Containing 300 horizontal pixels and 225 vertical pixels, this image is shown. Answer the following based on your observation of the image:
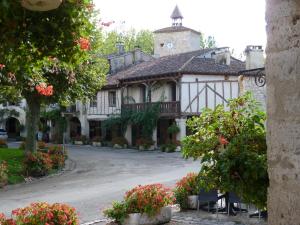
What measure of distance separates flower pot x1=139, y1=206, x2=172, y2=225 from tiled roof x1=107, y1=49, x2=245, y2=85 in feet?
73.4

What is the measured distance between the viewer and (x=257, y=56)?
19656 millimetres

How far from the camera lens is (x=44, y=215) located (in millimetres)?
7516

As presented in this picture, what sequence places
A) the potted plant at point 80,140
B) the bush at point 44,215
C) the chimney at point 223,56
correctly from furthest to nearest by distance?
the potted plant at point 80,140 → the chimney at point 223,56 → the bush at point 44,215

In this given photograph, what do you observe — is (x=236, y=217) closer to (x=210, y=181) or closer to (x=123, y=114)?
(x=210, y=181)

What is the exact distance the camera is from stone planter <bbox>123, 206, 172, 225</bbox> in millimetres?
9266

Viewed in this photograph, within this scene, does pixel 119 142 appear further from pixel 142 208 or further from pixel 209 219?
pixel 142 208

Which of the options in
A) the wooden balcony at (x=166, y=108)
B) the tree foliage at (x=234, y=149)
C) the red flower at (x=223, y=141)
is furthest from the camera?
the wooden balcony at (x=166, y=108)

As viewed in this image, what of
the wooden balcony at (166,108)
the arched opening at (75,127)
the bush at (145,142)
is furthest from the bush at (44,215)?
the arched opening at (75,127)

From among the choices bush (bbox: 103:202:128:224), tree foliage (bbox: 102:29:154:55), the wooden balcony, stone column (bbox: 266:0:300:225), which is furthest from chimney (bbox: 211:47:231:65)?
stone column (bbox: 266:0:300:225)

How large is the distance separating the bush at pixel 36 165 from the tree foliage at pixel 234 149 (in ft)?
51.4

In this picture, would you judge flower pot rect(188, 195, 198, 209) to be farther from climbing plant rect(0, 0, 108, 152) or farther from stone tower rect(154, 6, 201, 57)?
stone tower rect(154, 6, 201, 57)

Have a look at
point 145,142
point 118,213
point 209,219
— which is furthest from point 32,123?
point 209,219

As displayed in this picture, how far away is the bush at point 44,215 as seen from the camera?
7.40 metres

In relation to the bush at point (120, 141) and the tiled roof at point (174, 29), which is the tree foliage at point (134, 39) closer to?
the tiled roof at point (174, 29)
